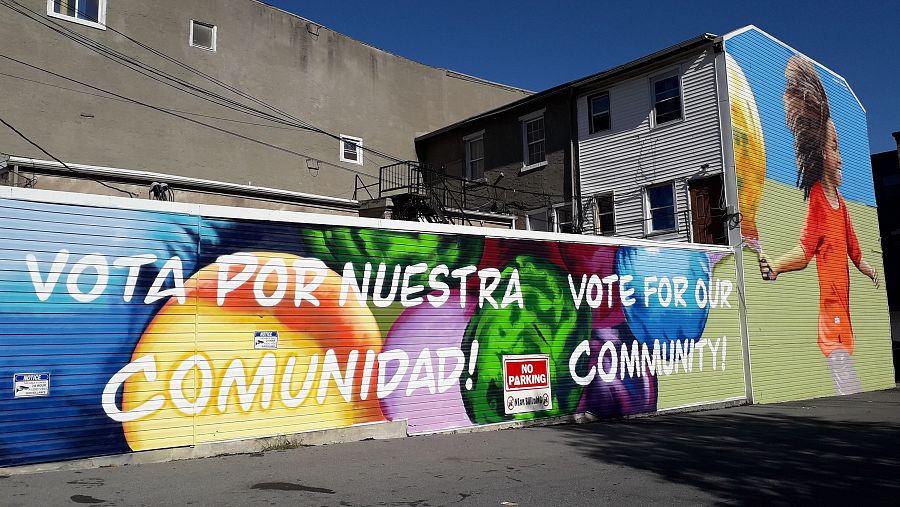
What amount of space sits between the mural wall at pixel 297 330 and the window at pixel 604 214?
473cm

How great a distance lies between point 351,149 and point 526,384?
14.3 m

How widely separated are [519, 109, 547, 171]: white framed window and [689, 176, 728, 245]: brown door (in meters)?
5.16

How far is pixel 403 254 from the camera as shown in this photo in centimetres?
1228

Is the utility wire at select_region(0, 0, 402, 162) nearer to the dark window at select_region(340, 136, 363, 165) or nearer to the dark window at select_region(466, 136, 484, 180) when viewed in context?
the dark window at select_region(340, 136, 363, 165)

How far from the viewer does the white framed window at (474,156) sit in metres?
24.8

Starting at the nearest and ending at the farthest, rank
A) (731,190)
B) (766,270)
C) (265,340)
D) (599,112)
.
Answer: (265,340)
(731,190)
(766,270)
(599,112)

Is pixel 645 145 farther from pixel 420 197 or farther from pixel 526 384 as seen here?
pixel 526 384

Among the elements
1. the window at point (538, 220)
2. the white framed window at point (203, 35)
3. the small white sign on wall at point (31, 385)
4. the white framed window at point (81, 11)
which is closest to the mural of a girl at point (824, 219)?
the window at point (538, 220)

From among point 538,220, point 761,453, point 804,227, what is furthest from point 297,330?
point 804,227

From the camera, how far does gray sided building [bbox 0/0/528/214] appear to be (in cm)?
1859

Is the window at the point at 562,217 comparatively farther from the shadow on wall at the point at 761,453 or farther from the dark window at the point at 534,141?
the shadow on wall at the point at 761,453

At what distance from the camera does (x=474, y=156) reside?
25.2 m

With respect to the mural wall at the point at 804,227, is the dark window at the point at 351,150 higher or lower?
higher

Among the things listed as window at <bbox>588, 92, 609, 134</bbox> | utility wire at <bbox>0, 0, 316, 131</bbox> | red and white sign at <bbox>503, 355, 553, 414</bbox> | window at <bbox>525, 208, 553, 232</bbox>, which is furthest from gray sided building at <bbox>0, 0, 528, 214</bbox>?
red and white sign at <bbox>503, 355, 553, 414</bbox>
